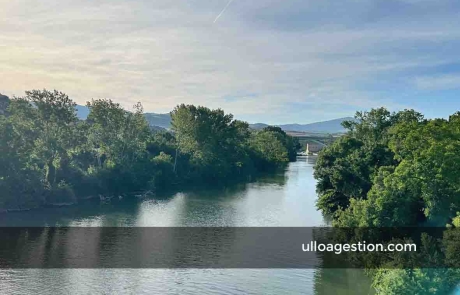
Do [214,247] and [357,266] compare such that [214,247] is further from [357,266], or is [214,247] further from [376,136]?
[376,136]

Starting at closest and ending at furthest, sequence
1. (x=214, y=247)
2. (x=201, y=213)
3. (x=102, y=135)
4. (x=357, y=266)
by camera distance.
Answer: (x=357, y=266) < (x=214, y=247) < (x=201, y=213) < (x=102, y=135)

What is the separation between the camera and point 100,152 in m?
60.0

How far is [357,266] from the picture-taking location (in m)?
27.4

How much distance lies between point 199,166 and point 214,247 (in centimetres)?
4394

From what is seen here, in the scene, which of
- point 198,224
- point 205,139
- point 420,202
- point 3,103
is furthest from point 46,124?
point 3,103

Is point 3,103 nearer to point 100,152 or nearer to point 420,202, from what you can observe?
point 100,152

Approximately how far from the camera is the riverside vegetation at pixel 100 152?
45.1 metres

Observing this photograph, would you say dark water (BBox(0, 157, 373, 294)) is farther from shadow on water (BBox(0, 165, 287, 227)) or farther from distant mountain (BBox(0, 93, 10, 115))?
distant mountain (BBox(0, 93, 10, 115))

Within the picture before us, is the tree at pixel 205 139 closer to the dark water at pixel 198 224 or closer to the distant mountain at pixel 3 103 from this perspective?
the dark water at pixel 198 224

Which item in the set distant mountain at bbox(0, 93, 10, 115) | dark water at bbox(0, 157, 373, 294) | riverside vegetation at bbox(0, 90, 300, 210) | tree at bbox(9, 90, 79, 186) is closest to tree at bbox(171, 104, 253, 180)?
riverside vegetation at bbox(0, 90, 300, 210)

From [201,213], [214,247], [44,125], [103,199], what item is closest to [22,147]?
[44,125]

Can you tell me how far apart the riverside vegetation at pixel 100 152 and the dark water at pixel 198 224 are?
4061 mm

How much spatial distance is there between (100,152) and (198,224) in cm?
2619

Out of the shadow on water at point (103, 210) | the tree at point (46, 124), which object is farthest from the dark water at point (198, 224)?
the tree at point (46, 124)
